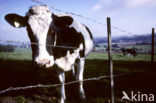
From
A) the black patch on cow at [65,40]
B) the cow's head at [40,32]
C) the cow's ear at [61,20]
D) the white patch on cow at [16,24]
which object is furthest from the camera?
the black patch on cow at [65,40]

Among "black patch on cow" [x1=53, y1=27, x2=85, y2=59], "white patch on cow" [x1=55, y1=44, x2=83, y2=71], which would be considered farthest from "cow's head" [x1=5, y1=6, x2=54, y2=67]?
"white patch on cow" [x1=55, y1=44, x2=83, y2=71]

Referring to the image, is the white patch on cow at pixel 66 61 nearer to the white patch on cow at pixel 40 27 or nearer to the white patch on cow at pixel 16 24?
the white patch on cow at pixel 40 27

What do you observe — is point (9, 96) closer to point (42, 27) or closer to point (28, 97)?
point (28, 97)

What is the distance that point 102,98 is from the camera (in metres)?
4.04

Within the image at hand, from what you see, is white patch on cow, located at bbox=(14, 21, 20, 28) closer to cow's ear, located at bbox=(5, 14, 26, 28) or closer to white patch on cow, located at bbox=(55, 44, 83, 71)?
cow's ear, located at bbox=(5, 14, 26, 28)

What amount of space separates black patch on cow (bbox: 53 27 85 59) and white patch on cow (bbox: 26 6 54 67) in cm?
52

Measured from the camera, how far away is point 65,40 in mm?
4094

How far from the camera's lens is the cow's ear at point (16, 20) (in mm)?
3719

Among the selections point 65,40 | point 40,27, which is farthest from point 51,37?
point 65,40

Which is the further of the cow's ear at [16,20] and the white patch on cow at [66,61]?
the white patch on cow at [66,61]

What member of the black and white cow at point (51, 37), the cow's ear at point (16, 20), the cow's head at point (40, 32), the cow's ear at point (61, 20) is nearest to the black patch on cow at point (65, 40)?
the black and white cow at point (51, 37)

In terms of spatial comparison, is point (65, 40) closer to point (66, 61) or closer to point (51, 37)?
point (66, 61)

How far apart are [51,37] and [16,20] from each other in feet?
3.16

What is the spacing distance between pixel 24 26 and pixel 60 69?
1.21 meters
